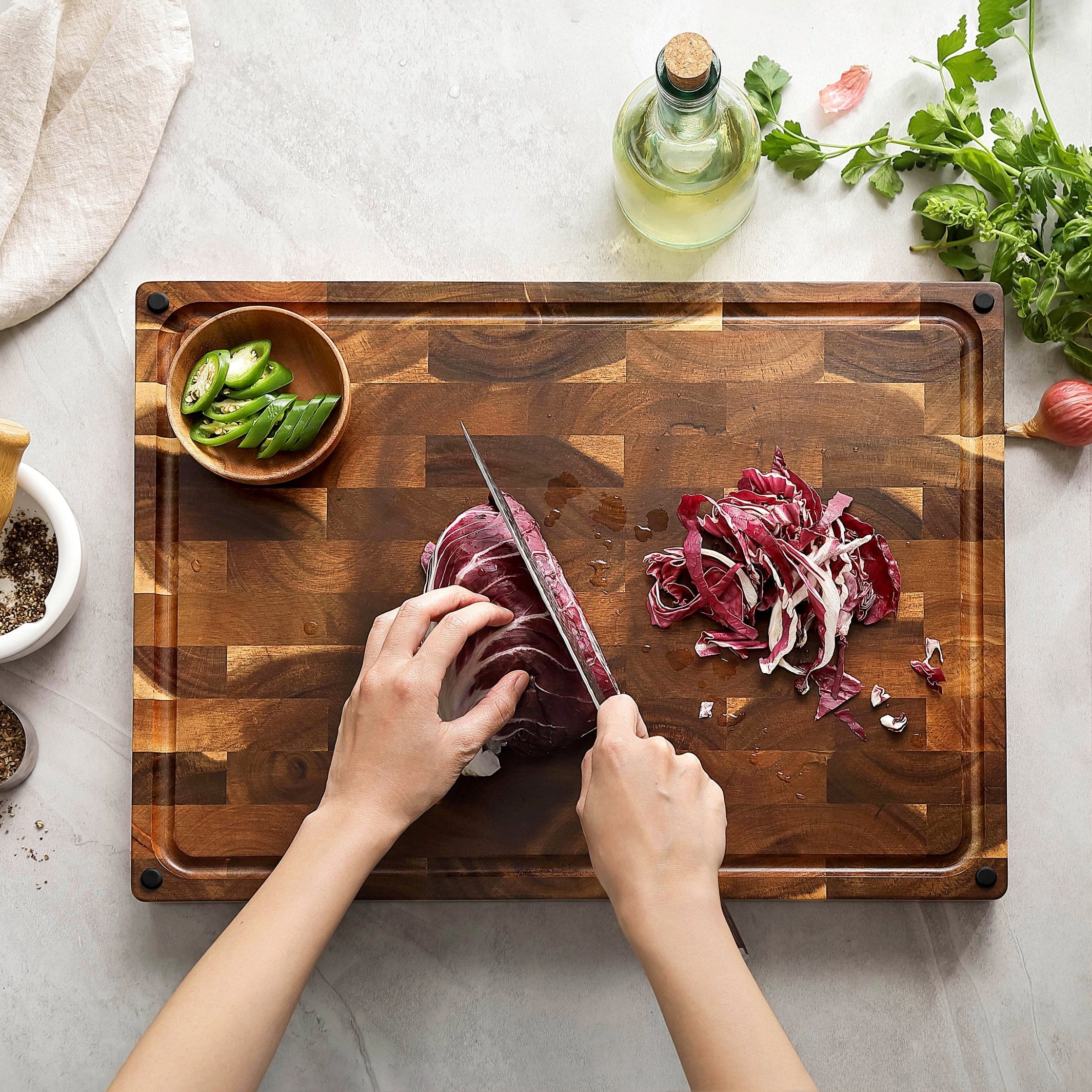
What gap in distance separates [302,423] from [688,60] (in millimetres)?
Answer: 1184

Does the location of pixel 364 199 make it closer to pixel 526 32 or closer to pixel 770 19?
pixel 526 32

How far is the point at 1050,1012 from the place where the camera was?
2312 mm

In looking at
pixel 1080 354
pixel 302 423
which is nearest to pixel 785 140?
pixel 1080 354

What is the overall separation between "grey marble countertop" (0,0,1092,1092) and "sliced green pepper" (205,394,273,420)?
1.43ft

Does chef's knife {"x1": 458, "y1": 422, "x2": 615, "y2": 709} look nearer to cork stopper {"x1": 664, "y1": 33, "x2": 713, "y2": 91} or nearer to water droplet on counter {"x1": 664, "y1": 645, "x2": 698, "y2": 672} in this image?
water droplet on counter {"x1": 664, "y1": 645, "x2": 698, "y2": 672}

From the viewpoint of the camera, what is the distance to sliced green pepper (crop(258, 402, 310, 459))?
6.68ft

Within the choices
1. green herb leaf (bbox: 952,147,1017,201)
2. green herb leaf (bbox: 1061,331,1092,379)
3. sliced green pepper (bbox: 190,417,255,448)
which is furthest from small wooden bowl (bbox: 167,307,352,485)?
green herb leaf (bbox: 1061,331,1092,379)

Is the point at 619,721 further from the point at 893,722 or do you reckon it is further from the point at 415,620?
the point at 893,722

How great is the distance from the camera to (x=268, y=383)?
2068 mm

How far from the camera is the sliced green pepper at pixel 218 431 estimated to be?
206 centimetres

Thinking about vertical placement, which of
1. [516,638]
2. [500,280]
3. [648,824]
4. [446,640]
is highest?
[500,280]

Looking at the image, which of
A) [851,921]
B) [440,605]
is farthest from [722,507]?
[851,921]

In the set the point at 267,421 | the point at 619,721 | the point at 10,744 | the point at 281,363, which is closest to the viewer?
the point at 619,721

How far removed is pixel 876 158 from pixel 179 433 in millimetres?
1982
